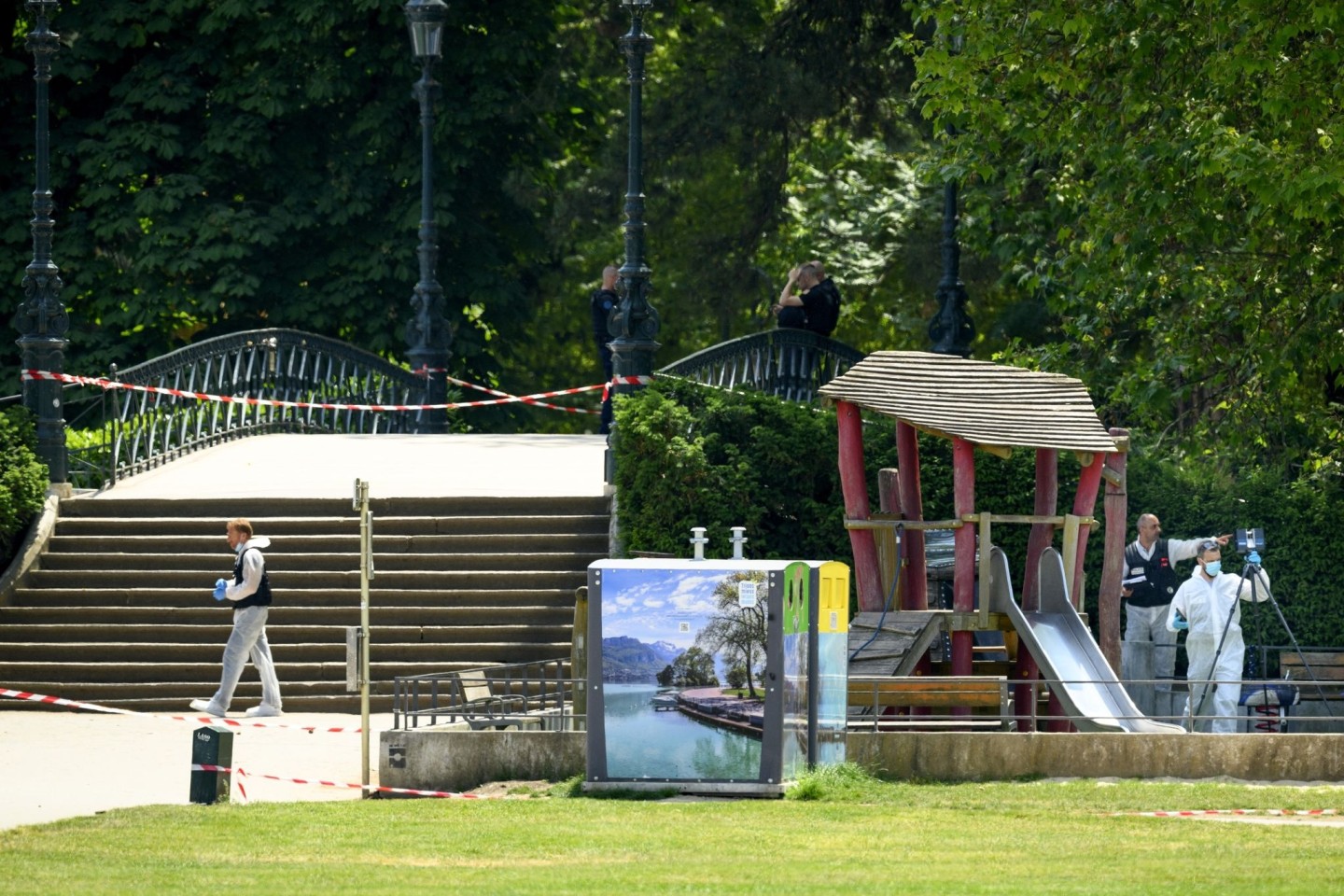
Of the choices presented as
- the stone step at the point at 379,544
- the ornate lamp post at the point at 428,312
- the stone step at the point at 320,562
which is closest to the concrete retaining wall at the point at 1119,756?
the stone step at the point at 320,562

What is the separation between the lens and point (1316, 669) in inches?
857

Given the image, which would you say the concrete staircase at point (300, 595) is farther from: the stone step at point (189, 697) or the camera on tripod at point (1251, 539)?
the camera on tripod at point (1251, 539)

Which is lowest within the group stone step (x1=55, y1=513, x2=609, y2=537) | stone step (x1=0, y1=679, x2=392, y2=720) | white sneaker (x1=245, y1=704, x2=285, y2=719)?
white sneaker (x1=245, y1=704, x2=285, y2=719)

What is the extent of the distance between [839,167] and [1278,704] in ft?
78.4

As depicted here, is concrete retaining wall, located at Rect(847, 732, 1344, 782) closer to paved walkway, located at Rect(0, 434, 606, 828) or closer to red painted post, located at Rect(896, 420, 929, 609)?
red painted post, located at Rect(896, 420, 929, 609)

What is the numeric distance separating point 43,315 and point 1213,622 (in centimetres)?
1190

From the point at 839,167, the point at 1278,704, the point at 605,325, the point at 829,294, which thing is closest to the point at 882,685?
the point at 1278,704

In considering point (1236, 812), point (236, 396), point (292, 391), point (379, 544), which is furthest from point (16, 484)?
point (1236, 812)

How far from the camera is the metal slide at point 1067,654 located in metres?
17.9

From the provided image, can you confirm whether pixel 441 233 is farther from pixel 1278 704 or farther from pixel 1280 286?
pixel 1278 704

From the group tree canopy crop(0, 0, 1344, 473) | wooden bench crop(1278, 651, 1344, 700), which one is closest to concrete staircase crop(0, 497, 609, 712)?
wooden bench crop(1278, 651, 1344, 700)

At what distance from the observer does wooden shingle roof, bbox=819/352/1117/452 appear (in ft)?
62.1

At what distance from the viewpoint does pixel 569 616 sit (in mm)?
22500

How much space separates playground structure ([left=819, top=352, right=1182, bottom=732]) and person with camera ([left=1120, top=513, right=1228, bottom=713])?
39.0 inches
